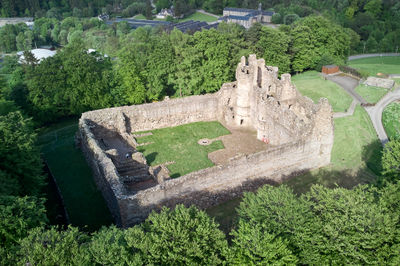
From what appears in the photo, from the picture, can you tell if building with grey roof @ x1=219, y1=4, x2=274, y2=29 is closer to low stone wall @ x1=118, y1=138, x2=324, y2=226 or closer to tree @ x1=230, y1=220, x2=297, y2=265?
low stone wall @ x1=118, y1=138, x2=324, y2=226

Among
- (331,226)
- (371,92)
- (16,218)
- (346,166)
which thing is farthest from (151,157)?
(371,92)

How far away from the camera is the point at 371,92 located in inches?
1834

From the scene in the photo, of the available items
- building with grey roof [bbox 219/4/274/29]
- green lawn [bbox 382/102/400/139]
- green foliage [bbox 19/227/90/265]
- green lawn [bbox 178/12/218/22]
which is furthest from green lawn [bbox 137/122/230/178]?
green lawn [bbox 178/12/218/22]

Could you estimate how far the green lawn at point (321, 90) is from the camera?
146 feet

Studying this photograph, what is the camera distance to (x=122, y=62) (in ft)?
142

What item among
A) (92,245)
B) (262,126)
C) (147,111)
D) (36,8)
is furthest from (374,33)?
(36,8)

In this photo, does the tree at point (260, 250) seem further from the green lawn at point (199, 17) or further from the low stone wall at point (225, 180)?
the green lawn at point (199, 17)

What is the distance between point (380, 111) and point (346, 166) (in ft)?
45.7

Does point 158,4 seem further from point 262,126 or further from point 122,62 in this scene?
point 262,126

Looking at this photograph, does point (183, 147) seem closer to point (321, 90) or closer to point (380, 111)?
point (321, 90)

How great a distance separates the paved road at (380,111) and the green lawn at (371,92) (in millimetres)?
674

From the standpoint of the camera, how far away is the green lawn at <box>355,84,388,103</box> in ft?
147

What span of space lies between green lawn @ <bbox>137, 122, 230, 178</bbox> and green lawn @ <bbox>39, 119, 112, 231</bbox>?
20.5 ft

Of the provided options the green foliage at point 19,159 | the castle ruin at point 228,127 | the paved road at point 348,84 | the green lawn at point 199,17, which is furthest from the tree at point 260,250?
the green lawn at point 199,17
